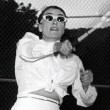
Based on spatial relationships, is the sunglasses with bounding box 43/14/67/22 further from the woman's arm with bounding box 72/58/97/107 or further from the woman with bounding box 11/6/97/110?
the woman's arm with bounding box 72/58/97/107

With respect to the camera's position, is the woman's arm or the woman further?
the woman's arm

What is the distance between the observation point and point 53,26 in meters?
2.18

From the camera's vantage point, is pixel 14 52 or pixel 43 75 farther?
pixel 14 52

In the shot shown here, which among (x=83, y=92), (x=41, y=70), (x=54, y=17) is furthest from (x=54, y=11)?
(x=83, y=92)

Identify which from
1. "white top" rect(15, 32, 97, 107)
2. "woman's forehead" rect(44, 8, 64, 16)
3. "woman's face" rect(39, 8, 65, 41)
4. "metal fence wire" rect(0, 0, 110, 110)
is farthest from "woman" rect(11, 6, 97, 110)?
"metal fence wire" rect(0, 0, 110, 110)

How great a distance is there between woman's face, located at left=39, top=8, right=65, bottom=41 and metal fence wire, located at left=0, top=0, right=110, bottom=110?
98.1 inches

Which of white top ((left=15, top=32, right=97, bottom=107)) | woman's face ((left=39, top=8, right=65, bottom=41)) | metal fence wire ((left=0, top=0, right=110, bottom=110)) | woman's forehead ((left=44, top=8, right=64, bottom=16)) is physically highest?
woman's forehead ((left=44, top=8, right=64, bottom=16))

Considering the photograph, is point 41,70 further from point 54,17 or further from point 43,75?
point 54,17

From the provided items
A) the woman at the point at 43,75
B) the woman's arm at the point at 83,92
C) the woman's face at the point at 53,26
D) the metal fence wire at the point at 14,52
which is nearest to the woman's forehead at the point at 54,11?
the woman's face at the point at 53,26

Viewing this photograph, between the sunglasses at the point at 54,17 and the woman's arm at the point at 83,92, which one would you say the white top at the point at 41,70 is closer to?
the woman's arm at the point at 83,92

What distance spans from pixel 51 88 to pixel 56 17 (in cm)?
53

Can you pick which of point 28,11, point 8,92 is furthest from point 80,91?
point 28,11

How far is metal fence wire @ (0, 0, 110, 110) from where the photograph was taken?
471 cm

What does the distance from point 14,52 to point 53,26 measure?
2.74 meters
